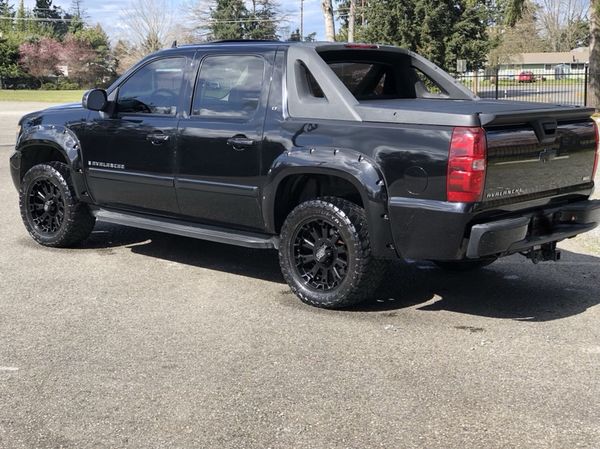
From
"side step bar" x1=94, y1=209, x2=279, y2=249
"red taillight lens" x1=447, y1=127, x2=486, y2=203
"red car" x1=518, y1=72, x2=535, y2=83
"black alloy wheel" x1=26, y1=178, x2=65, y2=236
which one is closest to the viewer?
"red taillight lens" x1=447, y1=127, x2=486, y2=203

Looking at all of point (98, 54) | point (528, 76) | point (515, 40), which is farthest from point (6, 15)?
point (528, 76)

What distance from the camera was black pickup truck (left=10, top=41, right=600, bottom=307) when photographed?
4734mm

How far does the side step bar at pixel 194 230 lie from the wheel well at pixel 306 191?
19 centimetres

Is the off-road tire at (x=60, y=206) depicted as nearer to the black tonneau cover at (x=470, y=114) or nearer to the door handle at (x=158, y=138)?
the door handle at (x=158, y=138)

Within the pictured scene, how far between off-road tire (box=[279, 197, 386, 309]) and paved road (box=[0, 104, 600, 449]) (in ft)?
0.51

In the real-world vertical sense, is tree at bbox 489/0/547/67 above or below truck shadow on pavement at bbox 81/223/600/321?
above

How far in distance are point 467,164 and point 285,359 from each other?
1.64m

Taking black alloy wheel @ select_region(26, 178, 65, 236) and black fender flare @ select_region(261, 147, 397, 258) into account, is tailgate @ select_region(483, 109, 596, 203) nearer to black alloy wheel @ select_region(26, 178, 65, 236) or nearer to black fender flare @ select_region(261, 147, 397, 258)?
black fender flare @ select_region(261, 147, 397, 258)

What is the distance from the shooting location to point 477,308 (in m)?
5.55

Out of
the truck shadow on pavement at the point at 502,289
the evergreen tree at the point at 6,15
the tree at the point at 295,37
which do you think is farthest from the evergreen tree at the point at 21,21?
the truck shadow on pavement at the point at 502,289

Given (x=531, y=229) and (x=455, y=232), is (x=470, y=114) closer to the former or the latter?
(x=455, y=232)

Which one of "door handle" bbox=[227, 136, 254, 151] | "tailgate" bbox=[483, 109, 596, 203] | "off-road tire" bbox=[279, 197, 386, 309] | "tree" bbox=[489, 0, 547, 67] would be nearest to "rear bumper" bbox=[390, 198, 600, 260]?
"tailgate" bbox=[483, 109, 596, 203]

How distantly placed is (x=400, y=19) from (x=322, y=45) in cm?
3714

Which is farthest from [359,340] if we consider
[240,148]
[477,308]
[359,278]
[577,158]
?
[577,158]
